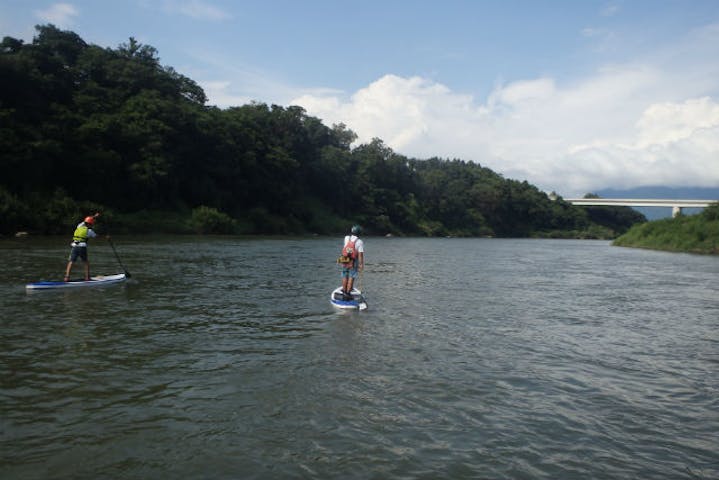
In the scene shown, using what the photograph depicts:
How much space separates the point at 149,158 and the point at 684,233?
77.8 m

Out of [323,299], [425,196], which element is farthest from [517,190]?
[323,299]

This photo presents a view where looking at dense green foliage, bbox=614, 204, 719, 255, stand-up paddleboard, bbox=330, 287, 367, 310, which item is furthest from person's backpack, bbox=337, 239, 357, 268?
dense green foliage, bbox=614, 204, 719, 255

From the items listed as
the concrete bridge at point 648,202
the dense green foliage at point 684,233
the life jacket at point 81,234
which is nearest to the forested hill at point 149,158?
the life jacket at point 81,234

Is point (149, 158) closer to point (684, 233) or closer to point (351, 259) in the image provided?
point (351, 259)

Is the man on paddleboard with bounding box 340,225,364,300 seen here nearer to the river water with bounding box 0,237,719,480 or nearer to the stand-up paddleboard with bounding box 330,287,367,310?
the stand-up paddleboard with bounding box 330,287,367,310


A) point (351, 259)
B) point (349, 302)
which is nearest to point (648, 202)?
point (351, 259)

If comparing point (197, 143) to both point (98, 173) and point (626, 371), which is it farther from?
point (626, 371)

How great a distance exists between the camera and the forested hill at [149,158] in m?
62.2

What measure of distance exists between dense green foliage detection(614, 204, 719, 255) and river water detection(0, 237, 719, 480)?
54.0m

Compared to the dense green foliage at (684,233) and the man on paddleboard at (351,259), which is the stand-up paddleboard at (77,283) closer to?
the man on paddleboard at (351,259)

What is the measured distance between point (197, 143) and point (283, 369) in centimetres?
8855

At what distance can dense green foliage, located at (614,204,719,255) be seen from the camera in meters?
63.8

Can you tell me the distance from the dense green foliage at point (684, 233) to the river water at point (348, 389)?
53987 millimetres

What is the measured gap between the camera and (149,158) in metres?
76.2
